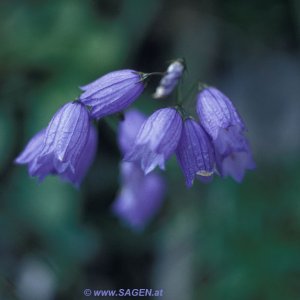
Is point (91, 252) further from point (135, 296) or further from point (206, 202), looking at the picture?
point (206, 202)

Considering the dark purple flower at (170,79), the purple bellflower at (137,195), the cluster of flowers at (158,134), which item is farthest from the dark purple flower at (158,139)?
the purple bellflower at (137,195)

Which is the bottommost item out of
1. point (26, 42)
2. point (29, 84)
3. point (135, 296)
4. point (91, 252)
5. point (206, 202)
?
point (135, 296)

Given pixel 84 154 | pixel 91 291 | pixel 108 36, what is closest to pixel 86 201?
pixel 91 291

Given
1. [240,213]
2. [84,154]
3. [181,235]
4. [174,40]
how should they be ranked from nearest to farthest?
[84,154] < [240,213] < [181,235] < [174,40]

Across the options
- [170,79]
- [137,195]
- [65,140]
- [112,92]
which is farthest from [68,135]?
[137,195]

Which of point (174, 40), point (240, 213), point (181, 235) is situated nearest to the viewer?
point (240, 213)

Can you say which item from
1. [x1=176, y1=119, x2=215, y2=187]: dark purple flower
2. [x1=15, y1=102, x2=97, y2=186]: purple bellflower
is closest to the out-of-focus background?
[x1=15, y1=102, x2=97, y2=186]: purple bellflower

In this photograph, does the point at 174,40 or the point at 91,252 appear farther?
the point at 174,40
